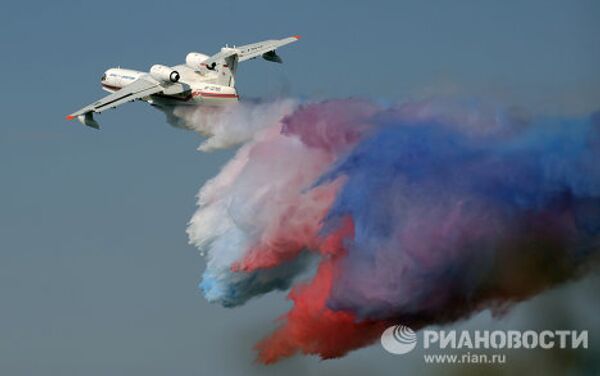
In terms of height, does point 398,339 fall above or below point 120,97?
below

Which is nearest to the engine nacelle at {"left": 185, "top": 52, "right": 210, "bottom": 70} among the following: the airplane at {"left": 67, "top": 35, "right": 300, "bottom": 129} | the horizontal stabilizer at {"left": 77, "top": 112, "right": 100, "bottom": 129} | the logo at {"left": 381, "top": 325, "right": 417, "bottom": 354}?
the airplane at {"left": 67, "top": 35, "right": 300, "bottom": 129}

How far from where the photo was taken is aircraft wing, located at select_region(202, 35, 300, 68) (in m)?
70.7

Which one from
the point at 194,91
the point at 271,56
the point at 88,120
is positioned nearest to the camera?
the point at 88,120

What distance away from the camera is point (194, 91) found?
6844 cm

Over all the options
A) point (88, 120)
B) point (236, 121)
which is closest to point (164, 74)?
point (88, 120)

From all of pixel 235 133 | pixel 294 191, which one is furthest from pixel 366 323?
pixel 235 133

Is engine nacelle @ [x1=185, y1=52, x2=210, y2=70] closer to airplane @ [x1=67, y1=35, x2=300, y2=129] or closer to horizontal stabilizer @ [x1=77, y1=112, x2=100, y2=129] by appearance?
airplane @ [x1=67, y1=35, x2=300, y2=129]

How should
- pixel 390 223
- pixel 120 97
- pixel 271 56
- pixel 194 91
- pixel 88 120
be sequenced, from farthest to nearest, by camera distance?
pixel 271 56, pixel 120 97, pixel 194 91, pixel 88 120, pixel 390 223

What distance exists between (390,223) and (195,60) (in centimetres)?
1718

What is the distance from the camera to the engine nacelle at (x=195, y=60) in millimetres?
70725

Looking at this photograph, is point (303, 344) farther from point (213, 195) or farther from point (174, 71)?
point (174, 71)

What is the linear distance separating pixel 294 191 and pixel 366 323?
19.0ft

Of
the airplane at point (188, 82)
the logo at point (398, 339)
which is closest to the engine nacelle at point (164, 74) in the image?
the airplane at point (188, 82)

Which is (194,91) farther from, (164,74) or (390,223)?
(390,223)
